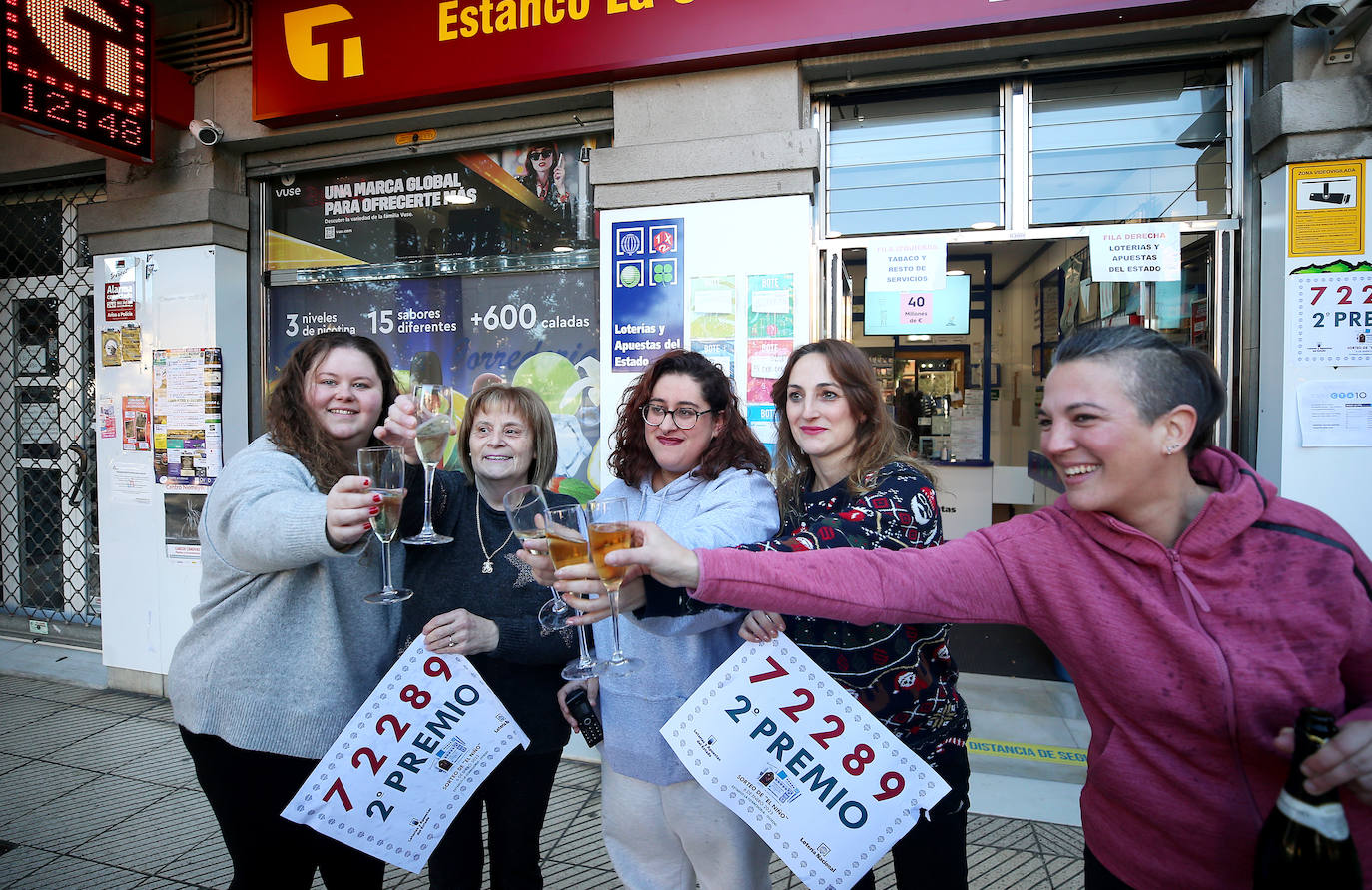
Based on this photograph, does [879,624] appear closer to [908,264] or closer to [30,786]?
[908,264]

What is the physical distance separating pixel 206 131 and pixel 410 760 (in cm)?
432

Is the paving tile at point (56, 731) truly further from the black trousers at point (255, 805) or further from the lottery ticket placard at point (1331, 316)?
the lottery ticket placard at point (1331, 316)

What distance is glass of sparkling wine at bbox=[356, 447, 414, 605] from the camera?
5.32ft

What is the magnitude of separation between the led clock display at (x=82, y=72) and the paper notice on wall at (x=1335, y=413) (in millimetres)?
6033

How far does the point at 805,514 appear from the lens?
1.90 metres

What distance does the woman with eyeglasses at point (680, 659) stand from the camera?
5.96 ft

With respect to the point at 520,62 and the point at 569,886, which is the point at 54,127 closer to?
the point at 520,62

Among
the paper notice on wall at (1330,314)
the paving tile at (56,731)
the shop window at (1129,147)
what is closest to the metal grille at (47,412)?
the paving tile at (56,731)

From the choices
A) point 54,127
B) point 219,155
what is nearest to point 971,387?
point 219,155

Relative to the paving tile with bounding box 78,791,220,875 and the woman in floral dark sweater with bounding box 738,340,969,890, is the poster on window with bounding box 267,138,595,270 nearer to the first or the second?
the woman in floral dark sweater with bounding box 738,340,969,890

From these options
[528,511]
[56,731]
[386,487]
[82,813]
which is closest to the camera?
[528,511]

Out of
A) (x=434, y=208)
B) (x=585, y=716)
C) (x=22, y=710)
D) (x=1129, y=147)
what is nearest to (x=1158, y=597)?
(x=585, y=716)

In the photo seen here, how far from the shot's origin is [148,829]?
3.16 metres

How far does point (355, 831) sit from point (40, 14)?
4.31 metres
